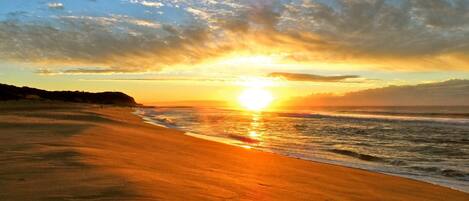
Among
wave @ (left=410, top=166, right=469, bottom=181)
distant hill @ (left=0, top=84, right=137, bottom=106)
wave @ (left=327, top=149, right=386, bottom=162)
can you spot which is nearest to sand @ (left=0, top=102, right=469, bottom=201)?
wave @ (left=410, top=166, right=469, bottom=181)

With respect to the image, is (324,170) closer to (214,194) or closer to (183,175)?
(183,175)

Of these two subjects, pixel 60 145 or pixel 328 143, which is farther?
pixel 328 143

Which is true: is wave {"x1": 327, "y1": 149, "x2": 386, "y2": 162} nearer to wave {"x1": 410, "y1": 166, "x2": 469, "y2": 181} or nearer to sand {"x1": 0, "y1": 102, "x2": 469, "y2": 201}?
wave {"x1": 410, "y1": 166, "x2": 469, "y2": 181}

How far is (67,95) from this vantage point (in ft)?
371

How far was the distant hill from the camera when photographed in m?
82.2

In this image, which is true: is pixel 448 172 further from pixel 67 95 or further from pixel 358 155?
pixel 67 95

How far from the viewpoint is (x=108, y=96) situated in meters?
146

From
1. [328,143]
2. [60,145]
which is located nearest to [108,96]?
[328,143]

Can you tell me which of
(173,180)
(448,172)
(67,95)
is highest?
(67,95)

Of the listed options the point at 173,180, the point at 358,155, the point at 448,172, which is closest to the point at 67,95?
the point at 358,155

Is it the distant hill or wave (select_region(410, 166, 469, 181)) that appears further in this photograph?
the distant hill

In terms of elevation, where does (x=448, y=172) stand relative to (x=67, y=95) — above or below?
below

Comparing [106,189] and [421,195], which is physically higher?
[106,189]

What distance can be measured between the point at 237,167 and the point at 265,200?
3.92m
